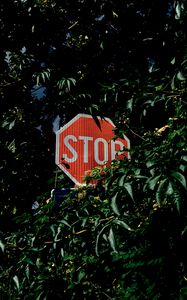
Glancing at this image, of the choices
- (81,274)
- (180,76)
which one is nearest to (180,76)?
(180,76)

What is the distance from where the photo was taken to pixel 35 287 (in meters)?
1.89

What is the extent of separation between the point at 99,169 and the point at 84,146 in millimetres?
200

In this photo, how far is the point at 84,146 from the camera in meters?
2.36

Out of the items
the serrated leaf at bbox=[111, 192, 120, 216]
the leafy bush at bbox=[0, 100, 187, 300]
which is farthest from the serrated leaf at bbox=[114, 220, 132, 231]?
the serrated leaf at bbox=[111, 192, 120, 216]

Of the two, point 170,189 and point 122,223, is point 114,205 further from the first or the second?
point 170,189

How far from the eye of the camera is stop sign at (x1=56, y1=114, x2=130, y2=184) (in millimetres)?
2252

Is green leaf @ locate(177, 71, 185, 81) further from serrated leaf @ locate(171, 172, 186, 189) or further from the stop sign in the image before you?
the stop sign

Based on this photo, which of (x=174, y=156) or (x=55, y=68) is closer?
(x=174, y=156)

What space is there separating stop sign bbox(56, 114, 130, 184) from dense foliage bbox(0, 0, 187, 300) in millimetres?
96

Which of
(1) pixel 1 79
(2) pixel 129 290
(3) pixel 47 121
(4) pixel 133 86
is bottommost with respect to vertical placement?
(2) pixel 129 290

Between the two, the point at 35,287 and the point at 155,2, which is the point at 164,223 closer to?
the point at 35,287

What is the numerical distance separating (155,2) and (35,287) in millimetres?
3481

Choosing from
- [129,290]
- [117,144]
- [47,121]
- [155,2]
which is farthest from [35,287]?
[155,2]

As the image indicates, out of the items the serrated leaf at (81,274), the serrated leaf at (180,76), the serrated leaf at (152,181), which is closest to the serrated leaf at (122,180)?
the serrated leaf at (152,181)
